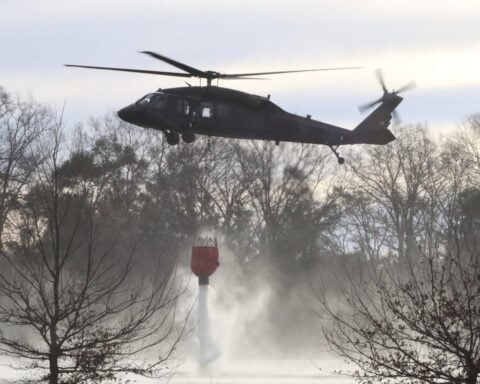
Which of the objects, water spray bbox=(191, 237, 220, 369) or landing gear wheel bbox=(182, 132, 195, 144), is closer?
landing gear wheel bbox=(182, 132, 195, 144)

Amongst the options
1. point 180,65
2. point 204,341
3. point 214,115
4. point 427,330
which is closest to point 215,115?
point 214,115

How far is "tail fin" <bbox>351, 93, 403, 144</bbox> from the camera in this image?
43281 millimetres

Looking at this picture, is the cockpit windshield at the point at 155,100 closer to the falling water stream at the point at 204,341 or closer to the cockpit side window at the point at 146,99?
the cockpit side window at the point at 146,99

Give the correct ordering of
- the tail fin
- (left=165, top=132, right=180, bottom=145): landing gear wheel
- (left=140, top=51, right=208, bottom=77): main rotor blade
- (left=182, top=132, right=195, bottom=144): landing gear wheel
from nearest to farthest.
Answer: (left=140, top=51, right=208, bottom=77): main rotor blade < (left=165, top=132, right=180, bottom=145): landing gear wheel < (left=182, top=132, right=195, bottom=144): landing gear wheel < the tail fin

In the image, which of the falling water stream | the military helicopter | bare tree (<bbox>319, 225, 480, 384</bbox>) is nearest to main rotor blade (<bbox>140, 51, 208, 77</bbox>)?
the military helicopter

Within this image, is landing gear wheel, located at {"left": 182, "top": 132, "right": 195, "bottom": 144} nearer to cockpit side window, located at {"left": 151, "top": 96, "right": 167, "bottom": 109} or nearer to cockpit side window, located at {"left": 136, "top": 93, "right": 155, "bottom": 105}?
cockpit side window, located at {"left": 151, "top": 96, "right": 167, "bottom": 109}

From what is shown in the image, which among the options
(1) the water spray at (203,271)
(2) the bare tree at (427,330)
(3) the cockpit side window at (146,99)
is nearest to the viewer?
(2) the bare tree at (427,330)

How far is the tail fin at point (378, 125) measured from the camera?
43281mm

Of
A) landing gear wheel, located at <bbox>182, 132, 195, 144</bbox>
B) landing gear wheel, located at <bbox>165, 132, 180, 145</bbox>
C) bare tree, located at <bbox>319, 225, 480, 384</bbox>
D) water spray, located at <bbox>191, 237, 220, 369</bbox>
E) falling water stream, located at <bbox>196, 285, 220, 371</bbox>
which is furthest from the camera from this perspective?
falling water stream, located at <bbox>196, 285, 220, 371</bbox>

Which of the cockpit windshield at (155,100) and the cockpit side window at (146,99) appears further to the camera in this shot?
the cockpit side window at (146,99)

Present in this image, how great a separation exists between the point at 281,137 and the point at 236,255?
1586 inches

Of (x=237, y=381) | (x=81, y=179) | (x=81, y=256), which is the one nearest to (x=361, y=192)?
(x=81, y=179)

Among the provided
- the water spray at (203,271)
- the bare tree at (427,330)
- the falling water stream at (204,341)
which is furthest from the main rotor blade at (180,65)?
the falling water stream at (204,341)

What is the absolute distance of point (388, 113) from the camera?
45750 millimetres
